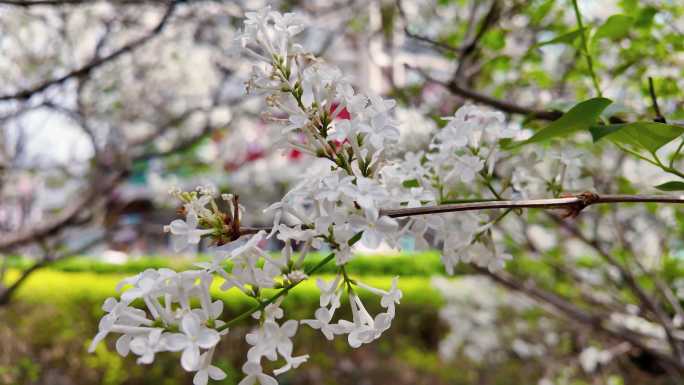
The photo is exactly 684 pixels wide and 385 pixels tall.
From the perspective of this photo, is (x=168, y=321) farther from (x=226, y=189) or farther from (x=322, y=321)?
(x=226, y=189)

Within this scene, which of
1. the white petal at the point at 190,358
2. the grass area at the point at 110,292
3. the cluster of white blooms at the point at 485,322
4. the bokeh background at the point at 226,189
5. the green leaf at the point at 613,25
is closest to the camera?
the white petal at the point at 190,358

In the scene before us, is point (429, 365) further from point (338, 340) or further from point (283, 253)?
point (283, 253)

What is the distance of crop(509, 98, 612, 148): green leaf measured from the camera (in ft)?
1.55

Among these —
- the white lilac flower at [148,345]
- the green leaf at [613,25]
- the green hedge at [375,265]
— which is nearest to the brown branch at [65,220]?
the green hedge at [375,265]

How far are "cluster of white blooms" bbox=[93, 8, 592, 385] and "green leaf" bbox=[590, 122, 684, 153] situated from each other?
0.40 feet

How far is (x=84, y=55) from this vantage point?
395cm

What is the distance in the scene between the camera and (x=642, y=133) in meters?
0.49

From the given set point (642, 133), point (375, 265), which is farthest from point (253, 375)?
point (375, 265)

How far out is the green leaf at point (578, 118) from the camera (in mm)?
472

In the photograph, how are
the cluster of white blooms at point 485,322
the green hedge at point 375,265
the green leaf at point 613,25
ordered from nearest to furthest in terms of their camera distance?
the green leaf at point 613,25 → the cluster of white blooms at point 485,322 → the green hedge at point 375,265

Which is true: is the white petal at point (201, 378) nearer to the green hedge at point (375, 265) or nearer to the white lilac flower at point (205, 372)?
the white lilac flower at point (205, 372)

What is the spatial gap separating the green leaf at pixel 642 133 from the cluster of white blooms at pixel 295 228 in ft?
0.40

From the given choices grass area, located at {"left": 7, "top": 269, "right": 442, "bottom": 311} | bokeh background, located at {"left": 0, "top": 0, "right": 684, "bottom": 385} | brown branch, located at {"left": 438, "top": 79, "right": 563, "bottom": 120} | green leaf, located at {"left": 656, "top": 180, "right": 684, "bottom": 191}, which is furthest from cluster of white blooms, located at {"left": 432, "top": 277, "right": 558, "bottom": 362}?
green leaf, located at {"left": 656, "top": 180, "right": 684, "bottom": 191}

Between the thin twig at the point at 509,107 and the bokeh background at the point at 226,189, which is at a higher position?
the thin twig at the point at 509,107
